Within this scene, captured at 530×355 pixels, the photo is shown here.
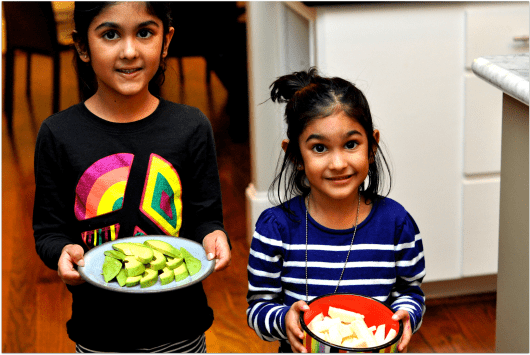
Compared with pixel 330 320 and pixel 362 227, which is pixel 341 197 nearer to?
pixel 362 227

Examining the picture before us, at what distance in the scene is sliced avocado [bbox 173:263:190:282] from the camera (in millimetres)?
1004

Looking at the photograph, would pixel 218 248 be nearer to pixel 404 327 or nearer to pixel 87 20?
pixel 404 327

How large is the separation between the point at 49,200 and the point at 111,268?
19 centimetres

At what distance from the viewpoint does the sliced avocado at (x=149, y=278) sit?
3.25ft

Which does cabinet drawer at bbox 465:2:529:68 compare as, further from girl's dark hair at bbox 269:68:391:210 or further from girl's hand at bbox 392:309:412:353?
girl's hand at bbox 392:309:412:353

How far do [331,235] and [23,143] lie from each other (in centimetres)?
316

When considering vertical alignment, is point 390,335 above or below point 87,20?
below

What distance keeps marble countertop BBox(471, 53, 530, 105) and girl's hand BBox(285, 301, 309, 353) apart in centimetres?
48

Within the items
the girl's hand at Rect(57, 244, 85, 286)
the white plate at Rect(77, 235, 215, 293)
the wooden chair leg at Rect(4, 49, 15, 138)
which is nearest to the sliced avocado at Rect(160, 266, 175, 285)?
the white plate at Rect(77, 235, 215, 293)

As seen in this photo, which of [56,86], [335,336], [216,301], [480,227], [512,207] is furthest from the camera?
[56,86]

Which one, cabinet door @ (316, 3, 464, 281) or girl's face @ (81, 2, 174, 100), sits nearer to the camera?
girl's face @ (81, 2, 174, 100)

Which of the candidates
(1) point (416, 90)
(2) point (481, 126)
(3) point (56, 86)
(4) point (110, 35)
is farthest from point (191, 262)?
(3) point (56, 86)

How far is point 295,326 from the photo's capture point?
0.95 metres

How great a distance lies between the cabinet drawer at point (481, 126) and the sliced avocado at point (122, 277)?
1.31 m
